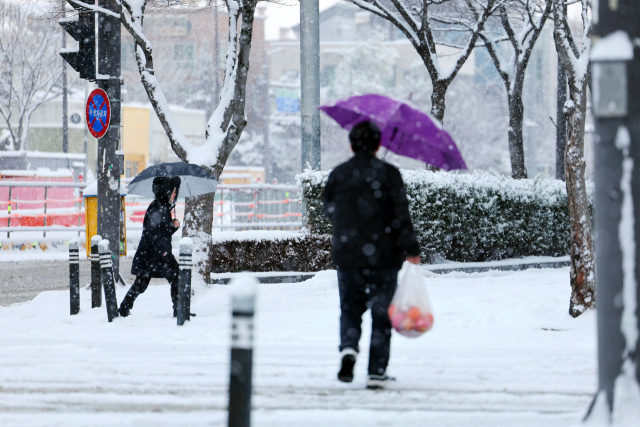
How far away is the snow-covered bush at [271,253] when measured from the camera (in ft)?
42.7

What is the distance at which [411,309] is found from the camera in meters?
5.09

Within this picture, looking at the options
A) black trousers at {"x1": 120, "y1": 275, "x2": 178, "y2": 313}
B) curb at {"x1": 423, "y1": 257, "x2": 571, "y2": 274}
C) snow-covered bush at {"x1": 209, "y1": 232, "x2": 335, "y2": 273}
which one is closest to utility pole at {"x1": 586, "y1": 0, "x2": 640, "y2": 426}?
black trousers at {"x1": 120, "y1": 275, "x2": 178, "y2": 313}

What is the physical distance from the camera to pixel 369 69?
56312 millimetres

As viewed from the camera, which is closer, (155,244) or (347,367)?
(347,367)

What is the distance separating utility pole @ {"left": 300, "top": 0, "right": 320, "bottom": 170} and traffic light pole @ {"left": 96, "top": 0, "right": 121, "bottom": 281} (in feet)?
10.9

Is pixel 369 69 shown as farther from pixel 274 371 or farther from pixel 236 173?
pixel 274 371

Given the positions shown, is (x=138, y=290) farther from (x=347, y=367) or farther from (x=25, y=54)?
(x=25, y=54)

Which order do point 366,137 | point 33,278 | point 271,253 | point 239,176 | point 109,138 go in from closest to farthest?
point 366,137 < point 109,138 < point 271,253 < point 33,278 < point 239,176

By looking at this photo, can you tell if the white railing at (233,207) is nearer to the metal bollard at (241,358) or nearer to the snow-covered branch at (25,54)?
the snow-covered branch at (25,54)

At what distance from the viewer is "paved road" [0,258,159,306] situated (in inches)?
493

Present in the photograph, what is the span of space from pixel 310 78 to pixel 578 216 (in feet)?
20.1

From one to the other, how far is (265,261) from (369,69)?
4464 cm

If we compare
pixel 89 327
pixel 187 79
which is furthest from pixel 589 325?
pixel 187 79

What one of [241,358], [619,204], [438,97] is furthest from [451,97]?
[241,358]
